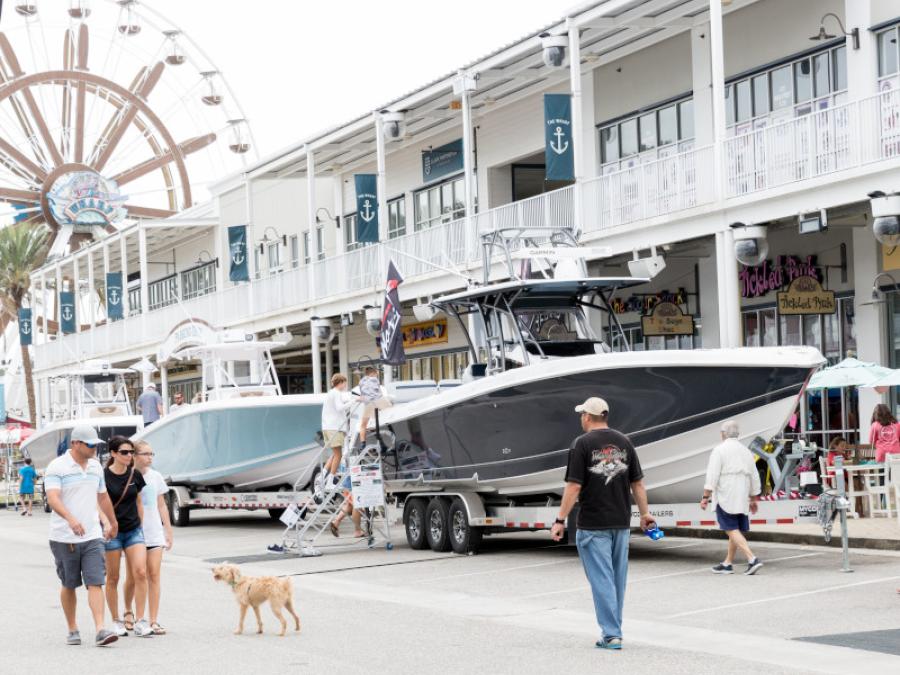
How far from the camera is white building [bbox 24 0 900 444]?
21.9m

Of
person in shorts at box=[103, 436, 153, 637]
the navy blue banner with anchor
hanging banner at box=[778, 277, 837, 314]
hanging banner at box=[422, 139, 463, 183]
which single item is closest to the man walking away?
hanging banner at box=[422, 139, 463, 183]

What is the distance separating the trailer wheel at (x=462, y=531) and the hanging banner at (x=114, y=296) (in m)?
35.0

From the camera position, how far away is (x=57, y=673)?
9.88m

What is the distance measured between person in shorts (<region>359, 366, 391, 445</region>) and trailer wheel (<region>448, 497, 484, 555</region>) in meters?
1.86

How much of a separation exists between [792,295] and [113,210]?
4735 centimetres

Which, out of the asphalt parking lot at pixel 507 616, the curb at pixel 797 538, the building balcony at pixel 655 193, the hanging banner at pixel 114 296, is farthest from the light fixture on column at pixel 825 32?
the hanging banner at pixel 114 296

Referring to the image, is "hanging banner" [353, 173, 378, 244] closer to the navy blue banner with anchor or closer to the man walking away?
the man walking away

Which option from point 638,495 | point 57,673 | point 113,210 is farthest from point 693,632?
point 113,210

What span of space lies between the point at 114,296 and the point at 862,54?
111ft

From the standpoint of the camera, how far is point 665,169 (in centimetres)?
2389

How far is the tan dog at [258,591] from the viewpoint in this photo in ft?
37.7

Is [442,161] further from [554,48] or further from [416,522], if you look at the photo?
[416,522]

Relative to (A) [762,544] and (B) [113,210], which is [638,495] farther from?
(B) [113,210]

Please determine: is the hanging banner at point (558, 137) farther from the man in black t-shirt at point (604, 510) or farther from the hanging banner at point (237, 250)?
the hanging banner at point (237, 250)
